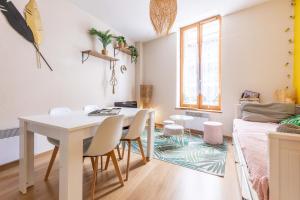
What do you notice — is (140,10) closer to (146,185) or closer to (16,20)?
(16,20)

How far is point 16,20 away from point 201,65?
11.8ft

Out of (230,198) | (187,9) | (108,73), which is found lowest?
(230,198)

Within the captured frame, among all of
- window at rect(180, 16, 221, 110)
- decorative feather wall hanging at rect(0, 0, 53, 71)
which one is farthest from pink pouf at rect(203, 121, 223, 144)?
decorative feather wall hanging at rect(0, 0, 53, 71)

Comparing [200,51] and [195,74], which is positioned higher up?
[200,51]

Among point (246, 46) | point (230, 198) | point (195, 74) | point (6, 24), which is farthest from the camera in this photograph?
point (195, 74)

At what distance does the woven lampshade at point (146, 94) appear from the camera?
A: 15.0 feet

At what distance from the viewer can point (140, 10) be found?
3209 mm

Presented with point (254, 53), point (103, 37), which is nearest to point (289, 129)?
point (254, 53)

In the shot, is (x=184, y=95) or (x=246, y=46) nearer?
(x=246, y=46)

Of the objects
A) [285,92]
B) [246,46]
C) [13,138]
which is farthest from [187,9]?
[13,138]

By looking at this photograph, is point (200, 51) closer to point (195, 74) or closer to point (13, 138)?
point (195, 74)

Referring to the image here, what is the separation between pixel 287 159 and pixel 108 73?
3524 mm

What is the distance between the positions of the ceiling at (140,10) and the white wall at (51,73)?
0.25 meters

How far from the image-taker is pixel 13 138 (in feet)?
7.29
